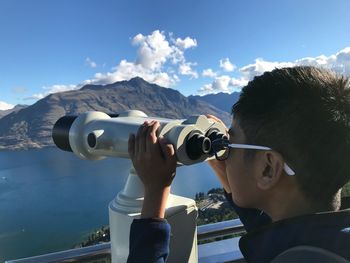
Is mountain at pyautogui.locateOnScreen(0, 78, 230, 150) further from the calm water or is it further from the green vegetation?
the green vegetation

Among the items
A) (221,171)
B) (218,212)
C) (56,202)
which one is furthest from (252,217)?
(56,202)

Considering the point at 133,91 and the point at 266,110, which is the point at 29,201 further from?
the point at 133,91

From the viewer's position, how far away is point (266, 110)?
2.64 ft

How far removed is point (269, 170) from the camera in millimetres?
833

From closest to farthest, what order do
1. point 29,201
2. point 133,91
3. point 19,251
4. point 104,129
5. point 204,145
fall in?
point 204,145, point 104,129, point 19,251, point 29,201, point 133,91

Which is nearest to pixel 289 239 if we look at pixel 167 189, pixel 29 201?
pixel 167 189

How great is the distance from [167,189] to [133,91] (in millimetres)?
141509

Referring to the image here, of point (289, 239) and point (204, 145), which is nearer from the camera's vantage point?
point (289, 239)

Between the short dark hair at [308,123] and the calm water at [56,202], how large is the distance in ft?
48.9

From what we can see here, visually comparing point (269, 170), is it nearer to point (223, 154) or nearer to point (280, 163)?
point (280, 163)

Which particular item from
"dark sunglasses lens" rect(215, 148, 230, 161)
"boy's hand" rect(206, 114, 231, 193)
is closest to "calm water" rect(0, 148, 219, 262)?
"boy's hand" rect(206, 114, 231, 193)

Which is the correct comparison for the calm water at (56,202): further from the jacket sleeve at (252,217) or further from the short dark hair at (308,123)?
the short dark hair at (308,123)

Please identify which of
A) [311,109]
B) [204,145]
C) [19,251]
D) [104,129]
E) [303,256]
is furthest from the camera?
[19,251]

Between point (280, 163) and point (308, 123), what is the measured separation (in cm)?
11
